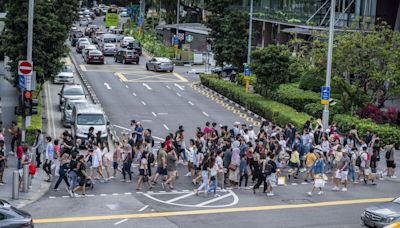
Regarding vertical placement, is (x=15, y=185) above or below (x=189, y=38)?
below

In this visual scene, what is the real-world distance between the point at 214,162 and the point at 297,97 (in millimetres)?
20885

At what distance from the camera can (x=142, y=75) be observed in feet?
208

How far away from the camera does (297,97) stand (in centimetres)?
4550

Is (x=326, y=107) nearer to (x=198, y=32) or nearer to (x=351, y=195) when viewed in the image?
(x=351, y=195)

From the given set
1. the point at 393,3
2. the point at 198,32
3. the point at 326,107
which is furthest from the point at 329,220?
the point at 198,32

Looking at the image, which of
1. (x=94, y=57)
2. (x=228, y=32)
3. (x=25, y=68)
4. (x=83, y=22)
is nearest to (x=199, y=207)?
(x=25, y=68)

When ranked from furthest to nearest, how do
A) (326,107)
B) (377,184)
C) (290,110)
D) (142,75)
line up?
(142,75) < (290,110) < (326,107) < (377,184)

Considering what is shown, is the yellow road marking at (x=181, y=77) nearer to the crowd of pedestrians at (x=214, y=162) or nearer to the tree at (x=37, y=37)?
the tree at (x=37, y=37)

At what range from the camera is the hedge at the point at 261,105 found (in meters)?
40.4

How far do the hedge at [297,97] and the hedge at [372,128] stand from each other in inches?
221

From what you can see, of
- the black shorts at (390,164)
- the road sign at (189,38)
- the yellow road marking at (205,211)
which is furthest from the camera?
the road sign at (189,38)

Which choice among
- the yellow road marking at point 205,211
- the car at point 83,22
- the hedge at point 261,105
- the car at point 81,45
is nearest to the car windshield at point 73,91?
the hedge at point 261,105

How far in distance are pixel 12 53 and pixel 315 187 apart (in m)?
19.3

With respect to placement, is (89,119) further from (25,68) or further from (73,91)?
(73,91)
